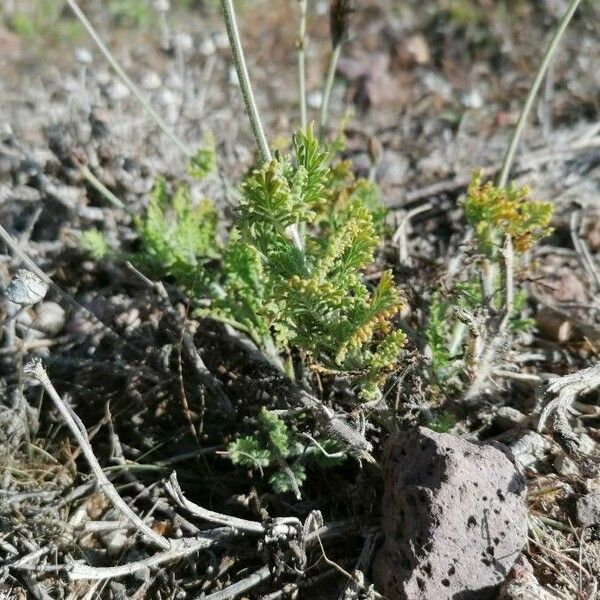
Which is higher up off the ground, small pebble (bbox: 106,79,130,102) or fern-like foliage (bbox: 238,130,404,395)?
small pebble (bbox: 106,79,130,102)

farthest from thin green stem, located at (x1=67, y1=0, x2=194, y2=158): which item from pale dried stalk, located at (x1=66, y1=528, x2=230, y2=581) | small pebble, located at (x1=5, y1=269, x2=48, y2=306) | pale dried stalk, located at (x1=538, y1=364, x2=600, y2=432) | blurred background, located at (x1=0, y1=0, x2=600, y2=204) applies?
pale dried stalk, located at (x1=538, y1=364, x2=600, y2=432)

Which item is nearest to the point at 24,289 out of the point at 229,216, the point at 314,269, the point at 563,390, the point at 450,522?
the point at 314,269

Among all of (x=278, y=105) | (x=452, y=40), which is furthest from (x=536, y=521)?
(x=452, y=40)

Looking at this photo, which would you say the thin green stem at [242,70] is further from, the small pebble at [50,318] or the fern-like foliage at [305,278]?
the small pebble at [50,318]

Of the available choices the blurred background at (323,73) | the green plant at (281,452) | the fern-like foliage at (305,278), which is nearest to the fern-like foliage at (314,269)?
the fern-like foliage at (305,278)

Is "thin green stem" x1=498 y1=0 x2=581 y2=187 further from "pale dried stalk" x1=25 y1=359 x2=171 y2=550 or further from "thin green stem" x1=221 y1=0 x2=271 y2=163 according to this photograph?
"pale dried stalk" x1=25 y1=359 x2=171 y2=550

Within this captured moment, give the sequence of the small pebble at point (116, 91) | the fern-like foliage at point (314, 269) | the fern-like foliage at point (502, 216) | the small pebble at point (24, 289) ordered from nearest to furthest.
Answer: the fern-like foliage at point (314, 269) < the small pebble at point (24, 289) < the fern-like foliage at point (502, 216) < the small pebble at point (116, 91)
